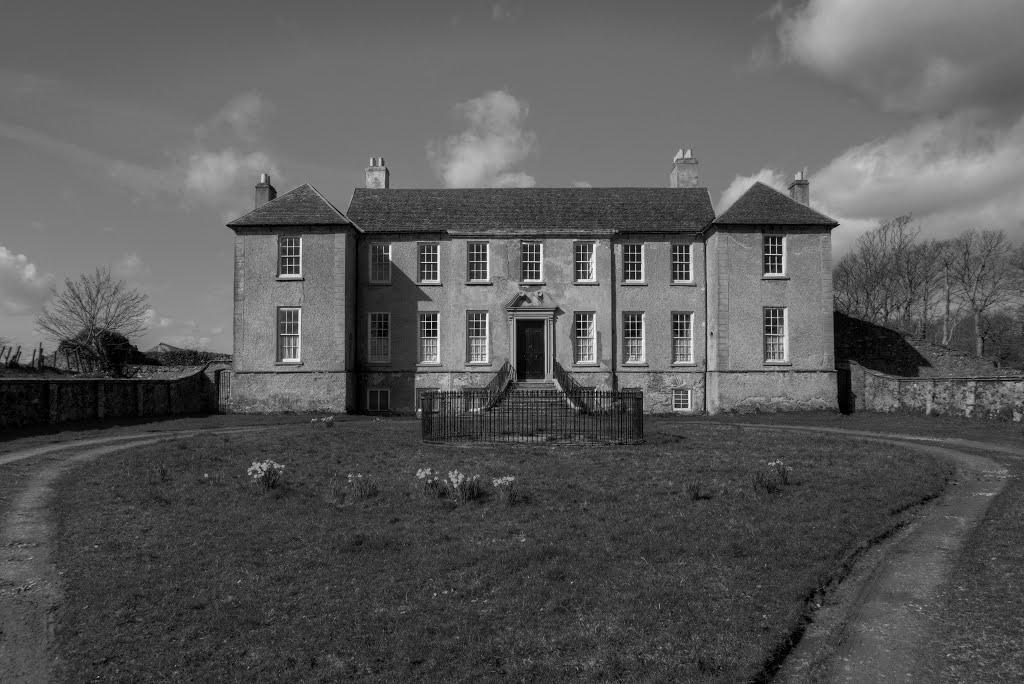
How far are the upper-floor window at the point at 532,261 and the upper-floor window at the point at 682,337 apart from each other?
6730 mm

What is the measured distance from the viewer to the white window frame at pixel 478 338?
30.7 meters

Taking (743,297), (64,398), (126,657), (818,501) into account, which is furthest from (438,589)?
(743,297)

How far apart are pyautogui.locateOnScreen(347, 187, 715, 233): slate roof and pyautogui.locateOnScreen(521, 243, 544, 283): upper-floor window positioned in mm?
837

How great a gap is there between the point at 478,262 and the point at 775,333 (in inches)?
544

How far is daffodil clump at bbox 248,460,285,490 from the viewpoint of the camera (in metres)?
11.5

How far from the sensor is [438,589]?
23.3 feet

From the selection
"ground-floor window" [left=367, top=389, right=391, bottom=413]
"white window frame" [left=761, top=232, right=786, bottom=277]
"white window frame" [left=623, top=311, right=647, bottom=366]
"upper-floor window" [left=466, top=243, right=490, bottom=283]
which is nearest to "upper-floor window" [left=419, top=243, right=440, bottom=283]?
"upper-floor window" [left=466, top=243, right=490, bottom=283]

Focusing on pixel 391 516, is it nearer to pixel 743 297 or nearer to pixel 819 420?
pixel 819 420

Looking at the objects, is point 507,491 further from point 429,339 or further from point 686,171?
point 686,171

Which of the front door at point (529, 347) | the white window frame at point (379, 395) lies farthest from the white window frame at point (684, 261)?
the white window frame at point (379, 395)

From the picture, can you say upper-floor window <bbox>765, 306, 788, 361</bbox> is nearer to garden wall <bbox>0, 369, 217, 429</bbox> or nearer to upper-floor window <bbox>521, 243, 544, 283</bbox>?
upper-floor window <bbox>521, 243, 544, 283</bbox>

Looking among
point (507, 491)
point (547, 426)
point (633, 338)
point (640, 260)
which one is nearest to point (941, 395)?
point (633, 338)

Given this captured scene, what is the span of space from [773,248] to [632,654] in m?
27.6

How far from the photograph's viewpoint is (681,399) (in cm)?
3075
